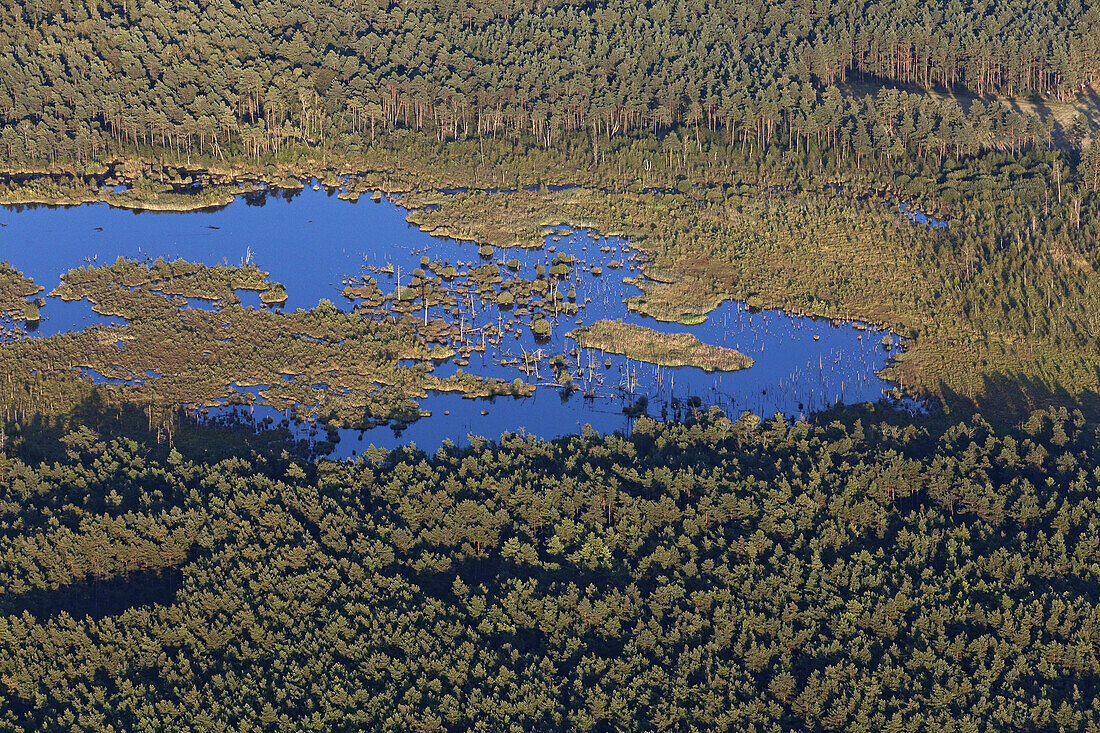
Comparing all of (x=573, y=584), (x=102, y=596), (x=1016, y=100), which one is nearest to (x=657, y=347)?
(x=573, y=584)

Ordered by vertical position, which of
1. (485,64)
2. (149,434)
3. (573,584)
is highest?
(485,64)

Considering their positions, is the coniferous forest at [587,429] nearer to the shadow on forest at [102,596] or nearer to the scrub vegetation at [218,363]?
the shadow on forest at [102,596]

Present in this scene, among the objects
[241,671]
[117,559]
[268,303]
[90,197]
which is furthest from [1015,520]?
[90,197]

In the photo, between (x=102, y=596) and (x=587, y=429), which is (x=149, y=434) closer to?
(x=102, y=596)

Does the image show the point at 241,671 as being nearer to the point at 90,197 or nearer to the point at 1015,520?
the point at 1015,520

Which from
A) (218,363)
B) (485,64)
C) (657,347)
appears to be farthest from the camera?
(485,64)

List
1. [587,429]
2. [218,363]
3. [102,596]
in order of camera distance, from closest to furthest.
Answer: [102,596] < [587,429] < [218,363]

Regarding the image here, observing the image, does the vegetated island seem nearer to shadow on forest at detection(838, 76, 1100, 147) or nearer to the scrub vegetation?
the scrub vegetation

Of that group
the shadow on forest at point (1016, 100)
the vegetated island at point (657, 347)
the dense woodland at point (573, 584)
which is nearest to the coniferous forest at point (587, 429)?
the dense woodland at point (573, 584)
